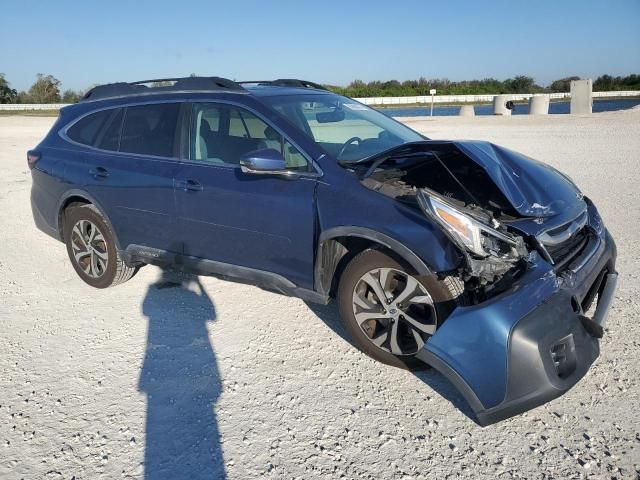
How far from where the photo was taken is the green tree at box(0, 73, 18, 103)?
7319 cm

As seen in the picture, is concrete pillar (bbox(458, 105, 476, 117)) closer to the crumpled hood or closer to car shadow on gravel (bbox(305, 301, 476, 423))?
the crumpled hood

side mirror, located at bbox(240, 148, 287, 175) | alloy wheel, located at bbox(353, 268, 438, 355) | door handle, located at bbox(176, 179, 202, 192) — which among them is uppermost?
side mirror, located at bbox(240, 148, 287, 175)

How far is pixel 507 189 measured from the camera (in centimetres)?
332

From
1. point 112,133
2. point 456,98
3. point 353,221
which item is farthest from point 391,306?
point 456,98

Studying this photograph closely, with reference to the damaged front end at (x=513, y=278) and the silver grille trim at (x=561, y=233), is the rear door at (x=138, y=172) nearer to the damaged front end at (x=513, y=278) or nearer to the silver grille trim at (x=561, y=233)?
the damaged front end at (x=513, y=278)

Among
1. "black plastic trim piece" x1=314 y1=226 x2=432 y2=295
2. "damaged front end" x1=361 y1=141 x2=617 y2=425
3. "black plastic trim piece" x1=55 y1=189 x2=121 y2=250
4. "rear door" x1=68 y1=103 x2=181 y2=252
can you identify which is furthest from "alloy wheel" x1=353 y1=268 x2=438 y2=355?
"black plastic trim piece" x1=55 y1=189 x2=121 y2=250

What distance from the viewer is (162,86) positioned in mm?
4664

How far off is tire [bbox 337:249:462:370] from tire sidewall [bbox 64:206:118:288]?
8.22ft

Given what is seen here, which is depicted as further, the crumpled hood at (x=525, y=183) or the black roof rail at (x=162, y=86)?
the black roof rail at (x=162, y=86)

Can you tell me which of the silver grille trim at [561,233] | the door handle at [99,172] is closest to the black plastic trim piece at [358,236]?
the silver grille trim at [561,233]

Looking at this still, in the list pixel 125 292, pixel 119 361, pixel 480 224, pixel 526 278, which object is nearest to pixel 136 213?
pixel 125 292

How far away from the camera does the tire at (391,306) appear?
3.11 metres

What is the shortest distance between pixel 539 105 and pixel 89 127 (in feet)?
88.2

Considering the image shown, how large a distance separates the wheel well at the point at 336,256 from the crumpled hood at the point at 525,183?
0.92m
